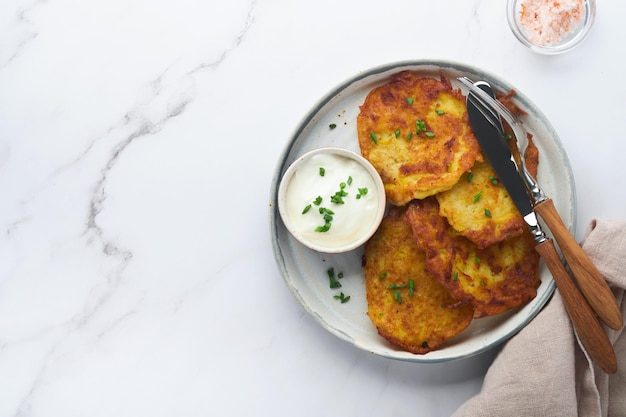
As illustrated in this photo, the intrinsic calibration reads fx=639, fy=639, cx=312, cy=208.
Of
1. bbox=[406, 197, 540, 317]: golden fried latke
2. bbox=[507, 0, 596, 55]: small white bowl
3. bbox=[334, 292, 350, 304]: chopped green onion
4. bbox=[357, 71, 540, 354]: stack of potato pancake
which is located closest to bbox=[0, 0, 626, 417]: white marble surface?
bbox=[507, 0, 596, 55]: small white bowl

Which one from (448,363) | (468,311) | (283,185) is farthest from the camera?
(448,363)

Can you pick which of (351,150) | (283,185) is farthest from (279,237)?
(351,150)

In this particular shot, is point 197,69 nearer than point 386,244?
No

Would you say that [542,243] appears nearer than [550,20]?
Yes

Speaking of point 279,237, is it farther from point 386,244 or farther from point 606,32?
point 606,32

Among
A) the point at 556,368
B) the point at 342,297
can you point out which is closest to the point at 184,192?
the point at 342,297

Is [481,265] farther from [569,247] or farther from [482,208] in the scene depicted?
[569,247]

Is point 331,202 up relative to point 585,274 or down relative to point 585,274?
up
